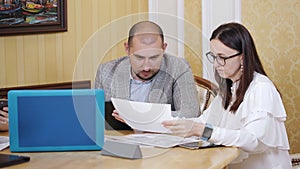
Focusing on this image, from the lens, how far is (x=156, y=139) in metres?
2.27

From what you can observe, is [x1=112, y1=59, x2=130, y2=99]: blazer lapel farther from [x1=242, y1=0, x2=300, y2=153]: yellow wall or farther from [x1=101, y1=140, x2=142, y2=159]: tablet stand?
[x1=242, y1=0, x2=300, y2=153]: yellow wall

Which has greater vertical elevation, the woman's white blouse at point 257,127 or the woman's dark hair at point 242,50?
the woman's dark hair at point 242,50

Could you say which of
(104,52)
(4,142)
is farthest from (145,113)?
(104,52)

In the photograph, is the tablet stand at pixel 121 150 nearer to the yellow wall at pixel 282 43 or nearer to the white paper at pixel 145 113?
the white paper at pixel 145 113

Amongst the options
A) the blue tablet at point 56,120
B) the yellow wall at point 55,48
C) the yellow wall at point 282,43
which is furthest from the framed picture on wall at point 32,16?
the yellow wall at point 282,43

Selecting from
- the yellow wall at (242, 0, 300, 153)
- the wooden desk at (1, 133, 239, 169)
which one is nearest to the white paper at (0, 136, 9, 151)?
the wooden desk at (1, 133, 239, 169)

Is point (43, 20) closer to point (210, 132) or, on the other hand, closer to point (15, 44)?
point (15, 44)

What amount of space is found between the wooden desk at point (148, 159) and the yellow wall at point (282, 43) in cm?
179

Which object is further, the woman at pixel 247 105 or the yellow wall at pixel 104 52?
the yellow wall at pixel 104 52

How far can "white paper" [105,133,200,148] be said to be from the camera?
221cm

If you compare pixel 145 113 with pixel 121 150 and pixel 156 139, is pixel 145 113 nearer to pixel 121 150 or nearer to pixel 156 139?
pixel 156 139

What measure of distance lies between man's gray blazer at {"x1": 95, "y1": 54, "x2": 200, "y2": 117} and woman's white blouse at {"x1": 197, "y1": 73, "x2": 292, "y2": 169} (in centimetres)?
10

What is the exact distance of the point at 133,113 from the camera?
2299 mm

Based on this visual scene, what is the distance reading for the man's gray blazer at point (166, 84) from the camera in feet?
7.62
